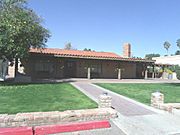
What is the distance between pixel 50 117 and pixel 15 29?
9.81 meters

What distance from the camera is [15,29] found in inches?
607

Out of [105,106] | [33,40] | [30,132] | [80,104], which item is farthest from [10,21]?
[30,132]

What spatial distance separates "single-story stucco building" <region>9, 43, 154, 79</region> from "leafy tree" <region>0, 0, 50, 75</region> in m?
5.81

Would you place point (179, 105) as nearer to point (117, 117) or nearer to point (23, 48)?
point (117, 117)

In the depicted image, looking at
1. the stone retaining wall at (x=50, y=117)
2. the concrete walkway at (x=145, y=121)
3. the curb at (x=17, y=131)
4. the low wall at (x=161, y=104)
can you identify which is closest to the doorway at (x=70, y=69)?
the concrete walkway at (x=145, y=121)

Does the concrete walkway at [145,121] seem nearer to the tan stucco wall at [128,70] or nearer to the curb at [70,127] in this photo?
the curb at [70,127]

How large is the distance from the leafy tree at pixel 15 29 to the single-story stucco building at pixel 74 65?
19.0ft

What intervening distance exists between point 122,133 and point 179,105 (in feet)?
14.6

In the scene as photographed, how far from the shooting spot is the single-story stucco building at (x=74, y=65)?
24.8m

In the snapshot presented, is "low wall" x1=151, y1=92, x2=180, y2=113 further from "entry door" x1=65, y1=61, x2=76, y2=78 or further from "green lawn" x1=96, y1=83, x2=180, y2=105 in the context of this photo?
"entry door" x1=65, y1=61, x2=76, y2=78

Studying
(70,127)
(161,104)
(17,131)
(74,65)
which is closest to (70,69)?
(74,65)

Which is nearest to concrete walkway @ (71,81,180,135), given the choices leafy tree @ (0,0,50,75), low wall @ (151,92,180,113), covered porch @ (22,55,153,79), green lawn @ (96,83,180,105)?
low wall @ (151,92,180,113)

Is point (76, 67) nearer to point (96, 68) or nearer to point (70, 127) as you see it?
point (96, 68)

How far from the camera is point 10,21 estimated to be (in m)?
15.6
